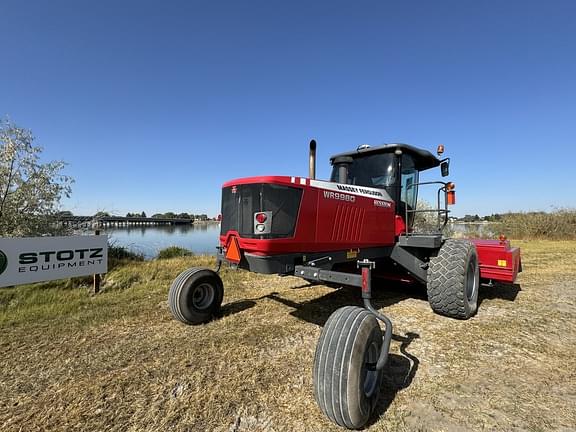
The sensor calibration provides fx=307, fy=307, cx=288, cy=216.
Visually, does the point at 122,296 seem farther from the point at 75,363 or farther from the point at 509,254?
the point at 509,254

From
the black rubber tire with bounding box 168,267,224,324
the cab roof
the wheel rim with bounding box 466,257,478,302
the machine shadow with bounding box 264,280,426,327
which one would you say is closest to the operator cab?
the cab roof

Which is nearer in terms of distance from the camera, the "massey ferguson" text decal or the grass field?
the grass field

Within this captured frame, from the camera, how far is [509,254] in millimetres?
5027

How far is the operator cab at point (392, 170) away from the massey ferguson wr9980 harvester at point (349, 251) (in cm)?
2

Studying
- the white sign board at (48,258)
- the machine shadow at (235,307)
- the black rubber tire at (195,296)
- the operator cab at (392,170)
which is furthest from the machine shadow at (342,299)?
the white sign board at (48,258)

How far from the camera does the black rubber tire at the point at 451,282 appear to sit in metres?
4.12

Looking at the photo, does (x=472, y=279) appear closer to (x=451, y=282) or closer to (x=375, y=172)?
(x=451, y=282)

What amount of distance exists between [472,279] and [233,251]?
3.65 meters

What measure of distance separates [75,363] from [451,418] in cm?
342

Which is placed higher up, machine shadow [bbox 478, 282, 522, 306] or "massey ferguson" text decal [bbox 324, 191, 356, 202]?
"massey ferguson" text decal [bbox 324, 191, 356, 202]

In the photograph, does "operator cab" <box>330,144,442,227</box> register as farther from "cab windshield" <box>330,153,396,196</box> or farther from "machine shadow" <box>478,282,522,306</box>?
"machine shadow" <box>478,282,522,306</box>

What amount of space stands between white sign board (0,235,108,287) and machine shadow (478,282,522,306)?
6.96 meters

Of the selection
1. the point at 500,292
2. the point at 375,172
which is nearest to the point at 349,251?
the point at 375,172

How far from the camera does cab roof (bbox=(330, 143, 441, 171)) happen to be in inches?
184
